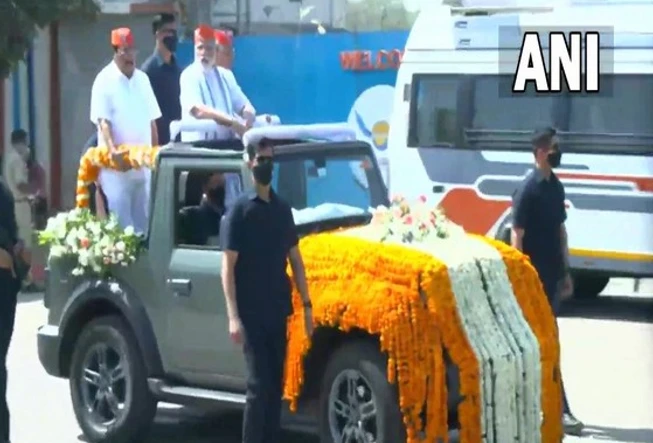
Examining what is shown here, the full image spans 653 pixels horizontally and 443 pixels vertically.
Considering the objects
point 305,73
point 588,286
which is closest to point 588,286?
point 588,286

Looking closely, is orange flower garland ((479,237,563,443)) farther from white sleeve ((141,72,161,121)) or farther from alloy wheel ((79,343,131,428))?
white sleeve ((141,72,161,121))

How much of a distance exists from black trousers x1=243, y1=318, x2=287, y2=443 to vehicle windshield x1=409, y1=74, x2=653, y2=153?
7983mm

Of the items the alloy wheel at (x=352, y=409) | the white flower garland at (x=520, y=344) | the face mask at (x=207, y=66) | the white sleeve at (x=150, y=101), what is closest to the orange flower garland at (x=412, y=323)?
the alloy wheel at (x=352, y=409)

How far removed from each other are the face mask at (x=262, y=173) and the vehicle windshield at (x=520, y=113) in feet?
25.5

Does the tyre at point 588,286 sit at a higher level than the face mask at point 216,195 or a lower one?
lower

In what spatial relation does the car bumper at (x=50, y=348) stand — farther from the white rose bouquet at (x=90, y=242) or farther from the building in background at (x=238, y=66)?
the building in background at (x=238, y=66)

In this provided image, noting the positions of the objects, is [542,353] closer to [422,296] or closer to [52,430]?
[422,296]

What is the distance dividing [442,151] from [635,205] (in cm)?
232

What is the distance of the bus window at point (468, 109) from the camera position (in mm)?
15977

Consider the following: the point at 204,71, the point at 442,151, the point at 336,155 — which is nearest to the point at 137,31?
the point at 442,151

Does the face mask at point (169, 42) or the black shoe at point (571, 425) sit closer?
the black shoe at point (571, 425)

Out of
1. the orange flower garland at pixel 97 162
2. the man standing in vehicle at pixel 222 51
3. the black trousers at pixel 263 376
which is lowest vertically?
the black trousers at pixel 263 376

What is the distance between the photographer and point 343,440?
8.18 meters

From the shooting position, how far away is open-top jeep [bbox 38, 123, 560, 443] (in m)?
7.85
